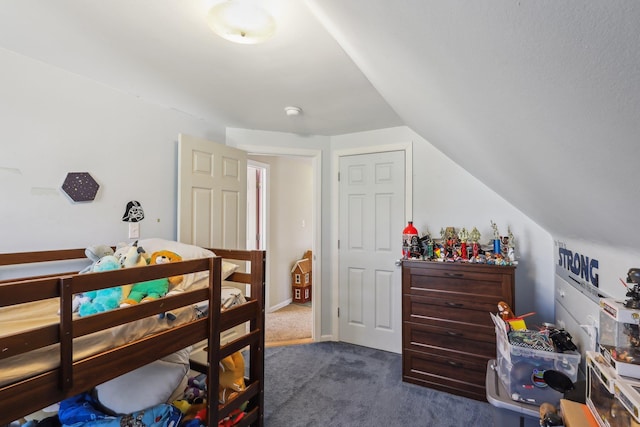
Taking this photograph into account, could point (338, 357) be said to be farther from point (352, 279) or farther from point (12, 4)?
point (12, 4)

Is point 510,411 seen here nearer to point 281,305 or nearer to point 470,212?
point 470,212

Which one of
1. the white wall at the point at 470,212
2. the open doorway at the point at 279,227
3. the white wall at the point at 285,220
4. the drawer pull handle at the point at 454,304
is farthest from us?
the white wall at the point at 285,220

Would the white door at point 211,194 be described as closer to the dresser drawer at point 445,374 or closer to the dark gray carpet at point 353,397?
the dark gray carpet at point 353,397

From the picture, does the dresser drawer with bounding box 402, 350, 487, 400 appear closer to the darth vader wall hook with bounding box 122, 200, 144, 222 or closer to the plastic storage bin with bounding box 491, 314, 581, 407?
the plastic storage bin with bounding box 491, 314, 581, 407

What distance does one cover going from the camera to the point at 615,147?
0.54m

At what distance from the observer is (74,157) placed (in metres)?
1.85

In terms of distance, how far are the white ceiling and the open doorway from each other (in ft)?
5.45

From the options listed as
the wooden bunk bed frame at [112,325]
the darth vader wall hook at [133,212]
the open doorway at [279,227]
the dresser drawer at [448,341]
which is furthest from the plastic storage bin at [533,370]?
the darth vader wall hook at [133,212]

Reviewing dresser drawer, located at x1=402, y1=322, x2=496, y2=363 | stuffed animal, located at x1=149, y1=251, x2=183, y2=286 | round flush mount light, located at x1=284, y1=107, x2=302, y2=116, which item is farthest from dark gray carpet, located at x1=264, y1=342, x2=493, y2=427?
round flush mount light, located at x1=284, y1=107, x2=302, y2=116

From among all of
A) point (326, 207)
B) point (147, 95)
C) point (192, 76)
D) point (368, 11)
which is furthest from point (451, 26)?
point (326, 207)

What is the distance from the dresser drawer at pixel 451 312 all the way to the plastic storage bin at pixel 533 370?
53 centimetres

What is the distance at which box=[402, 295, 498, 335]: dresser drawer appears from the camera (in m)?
2.05

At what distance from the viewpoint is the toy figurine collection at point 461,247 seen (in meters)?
2.13

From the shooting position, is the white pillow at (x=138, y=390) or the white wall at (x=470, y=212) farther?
the white wall at (x=470, y=212)
